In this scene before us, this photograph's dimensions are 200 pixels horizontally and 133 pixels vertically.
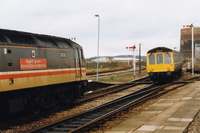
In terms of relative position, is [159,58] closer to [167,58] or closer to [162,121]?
[167,58]

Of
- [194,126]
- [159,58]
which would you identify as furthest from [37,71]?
Result: [159,58]

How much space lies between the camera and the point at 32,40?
1279 cm

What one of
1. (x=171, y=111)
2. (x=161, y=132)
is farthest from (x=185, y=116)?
(x=161, y=132)

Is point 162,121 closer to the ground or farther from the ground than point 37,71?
closer to the ground

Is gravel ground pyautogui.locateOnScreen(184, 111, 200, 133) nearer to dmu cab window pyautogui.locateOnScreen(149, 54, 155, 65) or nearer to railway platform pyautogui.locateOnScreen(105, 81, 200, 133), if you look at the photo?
railway platform pyautogui.locateOnScreen(105, 81, 200, 133)

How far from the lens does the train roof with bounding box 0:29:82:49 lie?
11.4m

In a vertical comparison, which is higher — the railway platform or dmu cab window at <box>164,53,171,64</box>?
dmu cab window at <box>164,53,171,64</box>

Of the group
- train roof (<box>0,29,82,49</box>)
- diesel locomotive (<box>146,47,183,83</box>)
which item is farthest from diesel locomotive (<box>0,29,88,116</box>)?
diesel locomotive (<box>146,47,183,83</box>)

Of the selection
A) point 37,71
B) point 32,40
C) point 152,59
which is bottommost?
point 37,71

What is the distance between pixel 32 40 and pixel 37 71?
1.54 m

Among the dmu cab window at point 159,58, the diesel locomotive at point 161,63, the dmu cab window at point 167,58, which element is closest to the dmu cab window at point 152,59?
the diesel locomotive at point 161,63

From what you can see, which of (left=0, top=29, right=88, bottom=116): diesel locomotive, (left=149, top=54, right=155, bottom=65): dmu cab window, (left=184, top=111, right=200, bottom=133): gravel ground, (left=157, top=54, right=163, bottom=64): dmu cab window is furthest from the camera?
(left=149, top=54, right=155, bottom=65): dmu cab window

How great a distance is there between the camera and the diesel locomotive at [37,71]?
1113 centimetres

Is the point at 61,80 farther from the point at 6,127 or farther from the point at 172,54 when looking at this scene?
the point at 172,54
